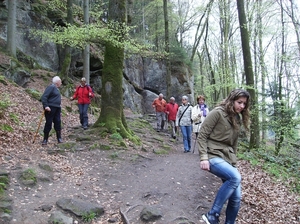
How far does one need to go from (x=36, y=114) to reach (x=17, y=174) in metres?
5.51

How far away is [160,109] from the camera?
15125mm

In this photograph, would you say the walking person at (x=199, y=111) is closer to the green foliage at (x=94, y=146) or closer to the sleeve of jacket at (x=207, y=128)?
the green foliage at (x=94, y=146)

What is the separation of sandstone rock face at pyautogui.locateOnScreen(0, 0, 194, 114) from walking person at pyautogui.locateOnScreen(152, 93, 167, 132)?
6336mm

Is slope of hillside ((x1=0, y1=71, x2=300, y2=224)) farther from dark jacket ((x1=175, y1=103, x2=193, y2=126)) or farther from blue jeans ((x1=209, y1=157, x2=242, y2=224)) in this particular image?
dark jacket ((x1=175, y1=103, x2=193, y2=126))

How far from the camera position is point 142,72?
87.8 ft

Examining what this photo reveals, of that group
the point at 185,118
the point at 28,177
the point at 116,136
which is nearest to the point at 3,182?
Result: the point at 28,177

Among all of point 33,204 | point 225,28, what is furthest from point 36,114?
point 225,28

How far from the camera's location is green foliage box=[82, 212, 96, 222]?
15.4ft

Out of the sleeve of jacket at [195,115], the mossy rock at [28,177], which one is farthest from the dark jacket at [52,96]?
the sleeve of jacket at [195,115]

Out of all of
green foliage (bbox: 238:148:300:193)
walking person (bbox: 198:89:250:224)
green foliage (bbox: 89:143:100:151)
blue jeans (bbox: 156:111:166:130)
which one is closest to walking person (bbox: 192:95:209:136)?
green foliage (bbox: 238:148:300:193)

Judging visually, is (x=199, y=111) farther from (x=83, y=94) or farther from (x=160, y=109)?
(x=160, y=109)

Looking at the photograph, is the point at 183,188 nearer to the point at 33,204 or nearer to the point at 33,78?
the point at 33,204

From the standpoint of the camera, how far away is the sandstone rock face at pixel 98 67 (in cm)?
1680

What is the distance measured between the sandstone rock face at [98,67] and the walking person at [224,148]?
38.9 ft
